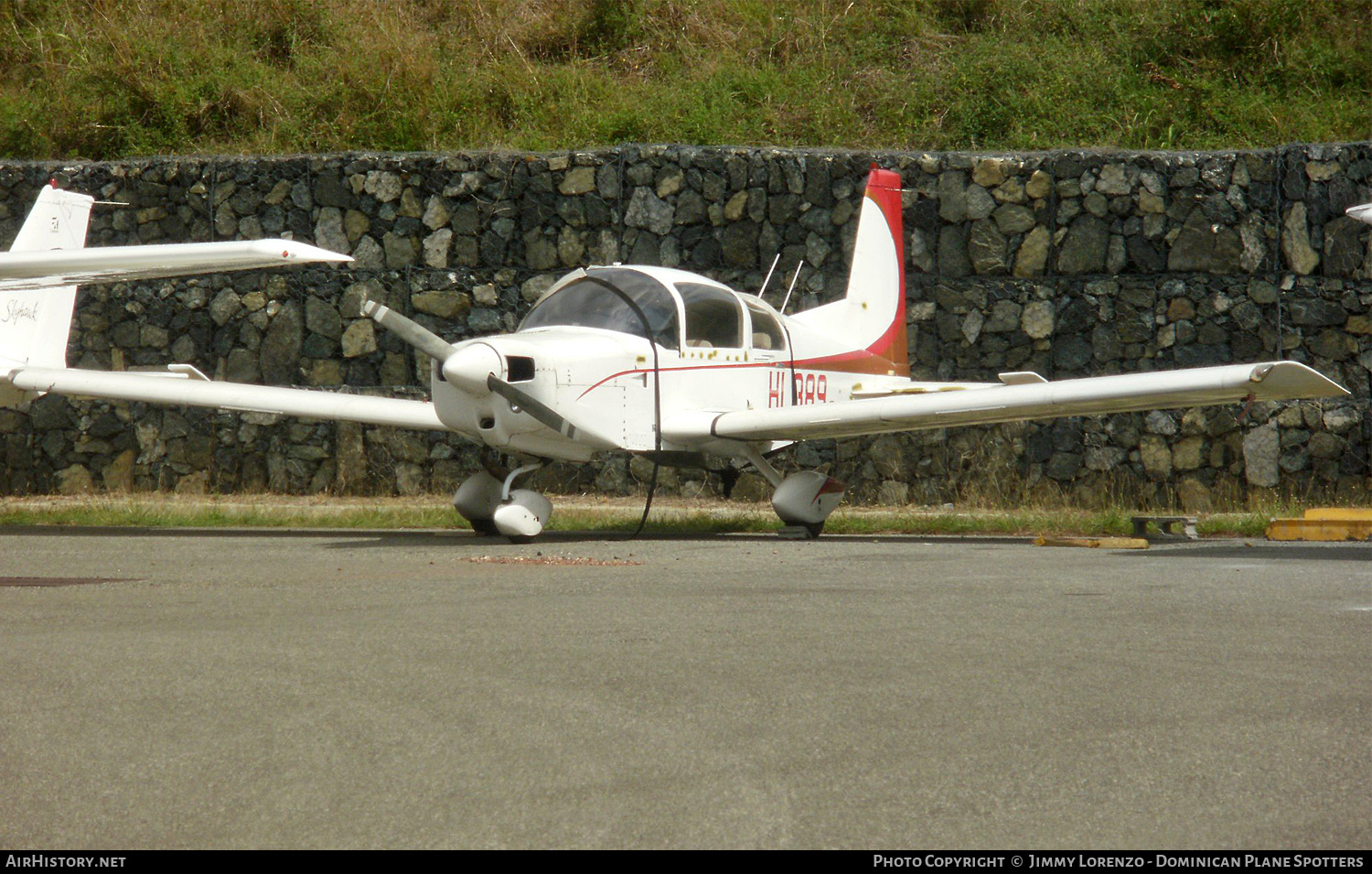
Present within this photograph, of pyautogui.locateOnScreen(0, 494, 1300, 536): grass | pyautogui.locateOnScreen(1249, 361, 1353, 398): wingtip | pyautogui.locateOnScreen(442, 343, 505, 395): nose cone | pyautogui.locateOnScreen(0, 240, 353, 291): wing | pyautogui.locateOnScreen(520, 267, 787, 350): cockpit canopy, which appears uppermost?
pyautogui.locateOnScreen(0, 240, 353, 291): wing

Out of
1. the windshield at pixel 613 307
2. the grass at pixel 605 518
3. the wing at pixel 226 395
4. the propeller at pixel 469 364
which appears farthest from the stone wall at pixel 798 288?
the propeller at pixel 469 364

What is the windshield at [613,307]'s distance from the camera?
1015cm

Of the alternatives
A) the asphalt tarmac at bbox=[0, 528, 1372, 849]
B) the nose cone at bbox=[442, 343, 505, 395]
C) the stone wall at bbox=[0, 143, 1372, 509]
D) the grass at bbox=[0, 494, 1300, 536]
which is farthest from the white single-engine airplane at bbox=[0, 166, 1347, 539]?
the asphalt tarmac at bbox=[0, 528, 1372, 849]

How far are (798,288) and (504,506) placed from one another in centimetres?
577

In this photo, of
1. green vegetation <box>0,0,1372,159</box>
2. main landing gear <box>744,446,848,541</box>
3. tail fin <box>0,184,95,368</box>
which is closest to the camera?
main landing gear <box>744,446,848,541</box>

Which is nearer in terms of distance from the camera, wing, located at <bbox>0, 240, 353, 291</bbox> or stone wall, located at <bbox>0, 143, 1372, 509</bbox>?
wing, located at <bbox>0, 240, 353, 291</bbox>

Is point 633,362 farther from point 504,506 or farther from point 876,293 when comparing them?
point 876,293

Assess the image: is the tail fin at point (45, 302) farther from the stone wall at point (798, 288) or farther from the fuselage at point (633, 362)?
the fuselage at point (633, 362)

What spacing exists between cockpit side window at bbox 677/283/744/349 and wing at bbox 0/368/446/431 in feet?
7.09

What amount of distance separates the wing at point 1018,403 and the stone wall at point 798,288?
365cm

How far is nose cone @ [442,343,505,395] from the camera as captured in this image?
902 centimetres

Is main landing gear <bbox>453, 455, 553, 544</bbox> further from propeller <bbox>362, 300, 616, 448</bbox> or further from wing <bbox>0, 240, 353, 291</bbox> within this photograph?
wing <bbox>0, 240, 353, 291</bbox>

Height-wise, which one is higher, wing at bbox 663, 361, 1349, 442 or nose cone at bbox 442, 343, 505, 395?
nose cone at bbox 442, 343, 505, 395

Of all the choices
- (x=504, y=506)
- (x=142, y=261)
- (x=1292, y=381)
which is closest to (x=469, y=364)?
(x=504, y=506)
